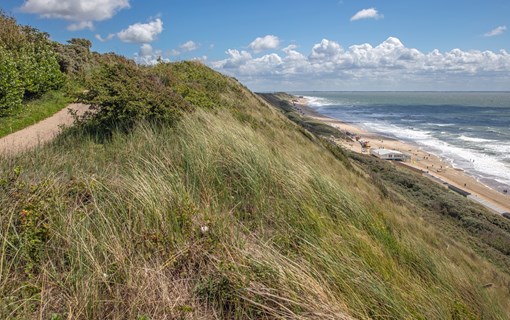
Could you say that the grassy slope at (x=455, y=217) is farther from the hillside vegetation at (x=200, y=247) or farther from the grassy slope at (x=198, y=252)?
the grassy slope at (x=198, y=252)

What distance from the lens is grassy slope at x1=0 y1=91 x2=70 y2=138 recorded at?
35.7 feet


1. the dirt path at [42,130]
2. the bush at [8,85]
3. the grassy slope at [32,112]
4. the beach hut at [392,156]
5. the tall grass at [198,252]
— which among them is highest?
the bush at [8,85]

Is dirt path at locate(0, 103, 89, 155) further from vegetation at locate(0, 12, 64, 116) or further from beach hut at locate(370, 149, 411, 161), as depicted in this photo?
beach hut at locate(370, 149, 411, 161)

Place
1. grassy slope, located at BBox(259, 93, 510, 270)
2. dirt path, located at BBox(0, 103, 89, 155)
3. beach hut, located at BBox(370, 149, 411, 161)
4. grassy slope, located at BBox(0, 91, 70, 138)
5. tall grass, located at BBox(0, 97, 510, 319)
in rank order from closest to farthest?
tall grass, located at BBox(0, 97, 510, 319) → dirt path, located at BBox(0, 103, 89, 155) → grassy slope, located at BBox(0, 91, 70, 138) → grassy slope, located at BBox(259, 93, 510, 270) → beach hut, located at BBox(370, 149, 411, 161)

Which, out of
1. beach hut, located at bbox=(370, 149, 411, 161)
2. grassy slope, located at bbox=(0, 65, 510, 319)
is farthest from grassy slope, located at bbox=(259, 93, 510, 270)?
beach hut, located at bbox=(370, 149, 411, 161)

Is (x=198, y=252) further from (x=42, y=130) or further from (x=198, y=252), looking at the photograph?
(x=42, y=130)

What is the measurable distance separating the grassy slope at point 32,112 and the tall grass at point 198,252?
7.85 m

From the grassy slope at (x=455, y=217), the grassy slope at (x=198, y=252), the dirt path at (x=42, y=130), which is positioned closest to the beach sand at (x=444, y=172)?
the grassy slope at (x=455, y=217)

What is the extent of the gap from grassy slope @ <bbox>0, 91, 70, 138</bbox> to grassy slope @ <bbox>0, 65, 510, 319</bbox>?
26.0ft

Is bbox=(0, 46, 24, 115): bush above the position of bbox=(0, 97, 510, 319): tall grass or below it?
above

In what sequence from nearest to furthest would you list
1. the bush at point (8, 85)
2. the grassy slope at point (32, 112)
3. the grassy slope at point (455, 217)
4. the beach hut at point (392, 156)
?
the grassy slope at point (32, 112), the bush at point (8, 85), the grassy slope at point (455, 217), the beach hut at point (392, 156)

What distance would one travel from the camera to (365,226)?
4570mm

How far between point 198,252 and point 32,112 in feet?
43.1

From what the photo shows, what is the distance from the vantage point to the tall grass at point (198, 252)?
244 centimetres
